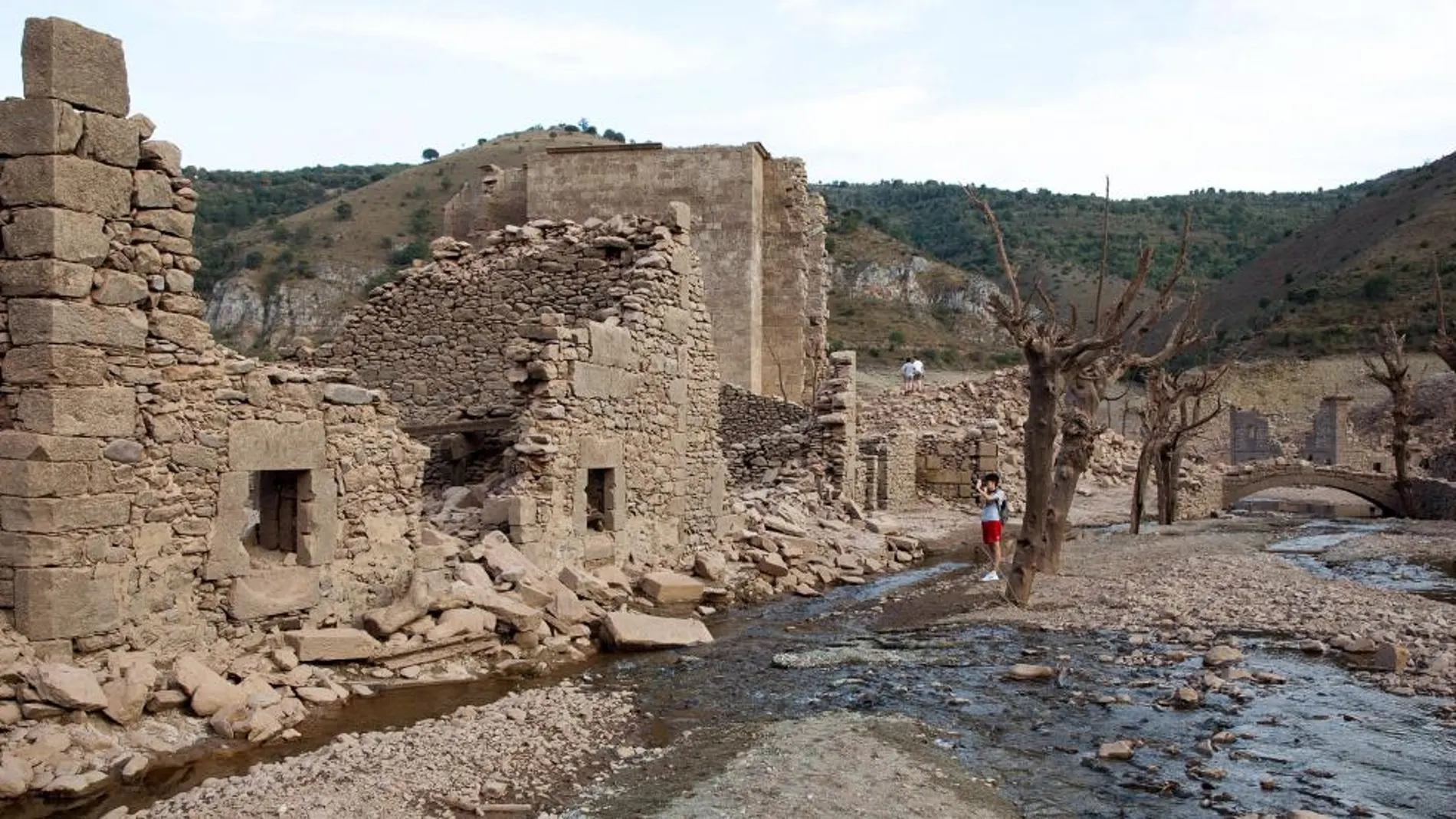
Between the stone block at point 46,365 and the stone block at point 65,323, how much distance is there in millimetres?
55

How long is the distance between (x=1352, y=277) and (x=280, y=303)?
5314cm

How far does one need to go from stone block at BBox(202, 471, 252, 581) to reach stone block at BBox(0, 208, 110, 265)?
1.99 metres

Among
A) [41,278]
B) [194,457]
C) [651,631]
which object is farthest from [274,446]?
[651,631]

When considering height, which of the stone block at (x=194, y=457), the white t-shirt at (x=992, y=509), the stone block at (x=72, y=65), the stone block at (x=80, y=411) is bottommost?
the white t-shirt at (x=992, y=509)

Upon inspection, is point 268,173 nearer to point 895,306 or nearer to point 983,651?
point 895,306

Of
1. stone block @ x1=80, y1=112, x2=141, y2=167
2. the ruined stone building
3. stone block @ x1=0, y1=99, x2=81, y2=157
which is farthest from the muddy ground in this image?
the ruined stone building

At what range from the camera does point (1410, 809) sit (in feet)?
21.4

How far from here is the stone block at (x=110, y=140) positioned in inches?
325

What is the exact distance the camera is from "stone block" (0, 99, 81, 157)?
26.4ft

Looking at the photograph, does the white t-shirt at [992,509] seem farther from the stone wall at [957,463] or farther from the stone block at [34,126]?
the stone block at [34,126]

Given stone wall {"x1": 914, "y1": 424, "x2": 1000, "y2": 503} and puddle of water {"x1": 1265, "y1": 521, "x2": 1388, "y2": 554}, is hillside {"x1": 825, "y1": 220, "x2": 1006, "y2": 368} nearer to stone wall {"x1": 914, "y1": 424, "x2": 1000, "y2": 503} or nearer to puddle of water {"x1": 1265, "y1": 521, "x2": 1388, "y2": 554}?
stone wall {"x1": 914, "y1": 424, "x2": 1000, "y2": 503}

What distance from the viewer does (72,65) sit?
8.16 metres

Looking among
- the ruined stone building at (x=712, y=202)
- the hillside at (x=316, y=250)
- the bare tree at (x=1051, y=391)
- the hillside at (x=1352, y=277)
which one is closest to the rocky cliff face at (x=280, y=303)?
the hillside at (x=316, y=250)

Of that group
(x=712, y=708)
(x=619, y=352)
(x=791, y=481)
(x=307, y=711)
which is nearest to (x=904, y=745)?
(x=712, y=708)
